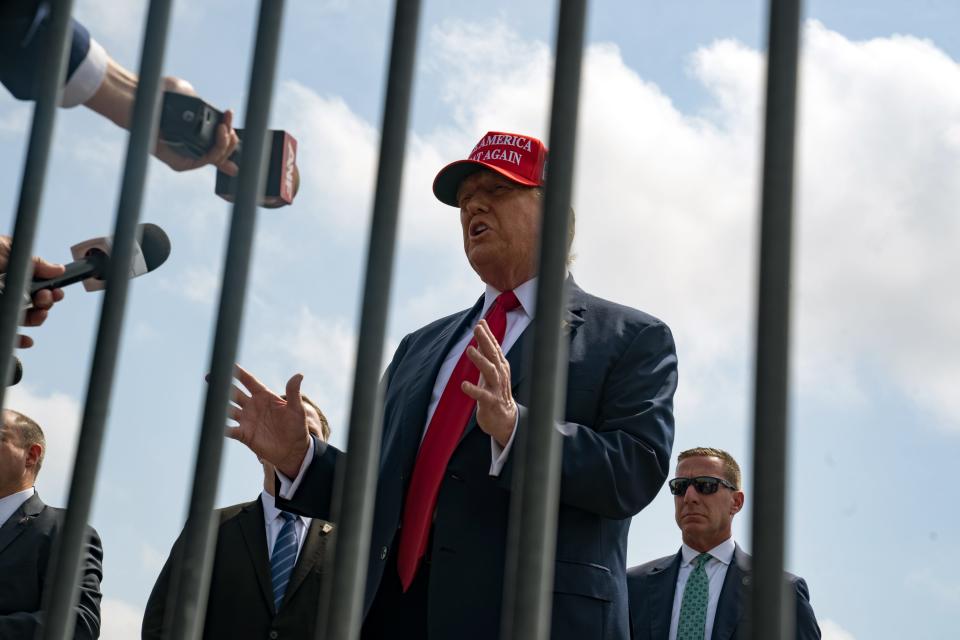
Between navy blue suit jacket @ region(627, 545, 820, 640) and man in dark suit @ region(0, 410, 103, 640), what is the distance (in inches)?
109

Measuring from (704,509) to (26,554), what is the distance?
3606 millimetres

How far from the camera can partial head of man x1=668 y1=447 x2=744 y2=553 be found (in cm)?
648

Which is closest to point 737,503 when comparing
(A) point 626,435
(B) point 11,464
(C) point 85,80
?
(B) point 11,464

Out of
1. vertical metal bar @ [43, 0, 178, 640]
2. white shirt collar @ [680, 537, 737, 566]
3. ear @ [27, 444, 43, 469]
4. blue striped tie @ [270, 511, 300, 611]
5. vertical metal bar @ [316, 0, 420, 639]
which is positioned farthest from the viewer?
white shirt collar @ [680, 537, 737, 566]

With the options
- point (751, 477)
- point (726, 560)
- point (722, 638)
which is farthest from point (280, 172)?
point (726, 560)

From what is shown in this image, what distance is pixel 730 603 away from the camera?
19.5 feet

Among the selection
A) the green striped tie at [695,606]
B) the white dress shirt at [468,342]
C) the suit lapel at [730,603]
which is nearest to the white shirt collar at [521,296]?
the white dress shirt at [468,342]

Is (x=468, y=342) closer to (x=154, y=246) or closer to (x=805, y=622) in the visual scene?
(x=154, y=246)

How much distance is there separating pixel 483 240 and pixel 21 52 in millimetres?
1873

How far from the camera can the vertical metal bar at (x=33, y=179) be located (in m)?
→ 1.49

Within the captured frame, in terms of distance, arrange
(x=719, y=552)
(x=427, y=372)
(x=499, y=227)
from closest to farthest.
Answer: (x=427, y=372) → (x=499, y=227) → (x=719, y=552)

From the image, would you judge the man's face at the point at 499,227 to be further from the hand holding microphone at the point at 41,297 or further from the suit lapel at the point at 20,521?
the suit lapel at the point at 20,521

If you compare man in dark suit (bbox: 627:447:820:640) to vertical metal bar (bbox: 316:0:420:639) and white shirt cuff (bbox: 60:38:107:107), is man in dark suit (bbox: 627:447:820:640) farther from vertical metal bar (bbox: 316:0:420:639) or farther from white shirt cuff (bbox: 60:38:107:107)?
vertical metal bar (bbox: 316:0:420:639)

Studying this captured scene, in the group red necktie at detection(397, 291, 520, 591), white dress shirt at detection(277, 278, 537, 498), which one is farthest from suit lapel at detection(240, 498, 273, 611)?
red necktie at detection(397, 291, 520, 591)
